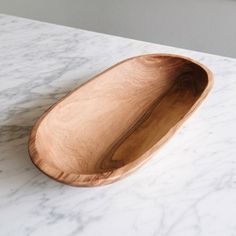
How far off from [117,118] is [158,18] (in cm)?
98

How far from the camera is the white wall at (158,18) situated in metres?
1.46

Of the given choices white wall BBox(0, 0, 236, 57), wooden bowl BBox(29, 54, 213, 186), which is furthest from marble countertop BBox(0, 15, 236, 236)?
white wall BBox(0, 0, 236, 57)

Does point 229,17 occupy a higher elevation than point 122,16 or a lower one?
higher

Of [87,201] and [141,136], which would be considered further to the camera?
[141,136]

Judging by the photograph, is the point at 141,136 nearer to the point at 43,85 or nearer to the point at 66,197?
the point at 66,197

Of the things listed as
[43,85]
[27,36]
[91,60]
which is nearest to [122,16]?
[27,36]

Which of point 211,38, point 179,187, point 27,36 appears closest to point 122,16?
point 211,38

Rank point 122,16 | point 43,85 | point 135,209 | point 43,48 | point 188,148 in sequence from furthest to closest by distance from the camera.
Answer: point 122,16 → point 43,48 → point 43,85 → point 188,148 → point 135,209

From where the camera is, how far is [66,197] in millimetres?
550

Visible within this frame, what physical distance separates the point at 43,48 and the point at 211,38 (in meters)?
0.77

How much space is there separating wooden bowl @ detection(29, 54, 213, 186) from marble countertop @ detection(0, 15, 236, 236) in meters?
0.04

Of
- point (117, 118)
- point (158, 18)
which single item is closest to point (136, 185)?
point (117, 118)

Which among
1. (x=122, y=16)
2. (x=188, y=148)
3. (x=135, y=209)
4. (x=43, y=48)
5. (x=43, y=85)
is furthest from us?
(x=122, y=16)

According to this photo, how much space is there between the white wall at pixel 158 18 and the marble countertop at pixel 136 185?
672mm
